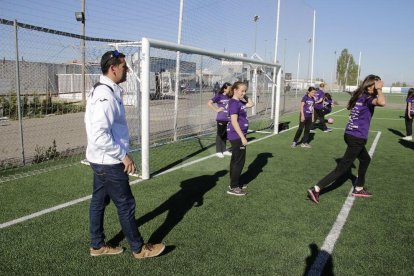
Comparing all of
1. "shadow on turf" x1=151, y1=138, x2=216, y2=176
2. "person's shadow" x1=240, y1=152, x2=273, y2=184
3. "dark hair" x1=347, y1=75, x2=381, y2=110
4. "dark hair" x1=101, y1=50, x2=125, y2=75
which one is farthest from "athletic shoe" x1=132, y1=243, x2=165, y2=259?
"dark hair" x1=347, y1=75, x2=381, y2=110

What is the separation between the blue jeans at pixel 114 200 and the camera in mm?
3346

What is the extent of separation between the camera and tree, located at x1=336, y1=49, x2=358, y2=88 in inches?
3778

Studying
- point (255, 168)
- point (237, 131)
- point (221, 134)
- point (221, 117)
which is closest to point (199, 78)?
point (221, 117)

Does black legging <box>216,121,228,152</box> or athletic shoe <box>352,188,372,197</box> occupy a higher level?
black legging <box>216,121,228,152</box>

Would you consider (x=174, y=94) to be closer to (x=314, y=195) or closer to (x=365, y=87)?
(x=314, y=195)

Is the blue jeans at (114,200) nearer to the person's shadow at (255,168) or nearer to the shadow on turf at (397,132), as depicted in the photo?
the person's shadow at (255,168)

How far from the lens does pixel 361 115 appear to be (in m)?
5.48

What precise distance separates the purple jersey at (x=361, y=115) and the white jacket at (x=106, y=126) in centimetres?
379

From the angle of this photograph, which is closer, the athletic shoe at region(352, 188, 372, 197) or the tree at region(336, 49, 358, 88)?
the athletic shoe at region(352, 188, 372, 197)

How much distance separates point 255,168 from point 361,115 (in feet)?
9.81

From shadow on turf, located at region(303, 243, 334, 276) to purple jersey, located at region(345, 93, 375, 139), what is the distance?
2.28 m

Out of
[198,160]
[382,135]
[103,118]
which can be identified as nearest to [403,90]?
[382,135]

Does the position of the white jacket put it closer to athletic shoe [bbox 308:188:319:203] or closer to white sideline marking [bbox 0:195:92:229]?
white sideline marking [bbox 0:195:92:229]

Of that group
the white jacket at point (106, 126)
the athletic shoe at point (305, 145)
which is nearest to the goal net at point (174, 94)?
the athletic shoe at point (305, 145)
